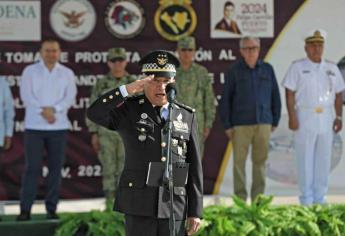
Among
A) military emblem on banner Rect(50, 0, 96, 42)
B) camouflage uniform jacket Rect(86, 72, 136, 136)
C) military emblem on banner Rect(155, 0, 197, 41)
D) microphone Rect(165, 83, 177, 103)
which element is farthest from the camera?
military emblem on banner Rect(155, 0, 197, 41)

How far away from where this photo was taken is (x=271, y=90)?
7.41 m

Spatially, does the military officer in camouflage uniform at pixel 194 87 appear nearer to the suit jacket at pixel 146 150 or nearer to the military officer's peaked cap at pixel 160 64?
the suit jacket at pixel 146 150

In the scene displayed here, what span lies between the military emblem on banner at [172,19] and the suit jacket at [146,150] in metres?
3.70

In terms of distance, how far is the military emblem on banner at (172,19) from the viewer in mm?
8062

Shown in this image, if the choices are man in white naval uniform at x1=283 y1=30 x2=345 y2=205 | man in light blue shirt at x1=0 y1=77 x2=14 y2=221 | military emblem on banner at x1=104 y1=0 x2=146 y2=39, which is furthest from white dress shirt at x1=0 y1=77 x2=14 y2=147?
man in white naval uniform at x1=283 y1=30 x2=345 y2=205

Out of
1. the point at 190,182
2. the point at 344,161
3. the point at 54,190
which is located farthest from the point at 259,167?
the point at 190,182

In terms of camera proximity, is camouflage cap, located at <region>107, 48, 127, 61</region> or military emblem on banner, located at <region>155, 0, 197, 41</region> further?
military emblem on banner, located at <region>155, 0, 197, 41</region>

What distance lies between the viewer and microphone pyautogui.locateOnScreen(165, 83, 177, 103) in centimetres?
408

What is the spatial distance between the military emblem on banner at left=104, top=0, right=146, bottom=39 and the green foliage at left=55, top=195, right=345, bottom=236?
7.71 feet

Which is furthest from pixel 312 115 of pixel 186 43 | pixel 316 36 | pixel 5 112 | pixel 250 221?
pixel 5 112

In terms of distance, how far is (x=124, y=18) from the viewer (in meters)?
8.05

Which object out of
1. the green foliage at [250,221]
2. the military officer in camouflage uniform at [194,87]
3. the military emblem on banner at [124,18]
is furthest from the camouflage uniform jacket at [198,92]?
the green foliage at [250,221]

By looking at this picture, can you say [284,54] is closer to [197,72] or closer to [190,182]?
[197,72]

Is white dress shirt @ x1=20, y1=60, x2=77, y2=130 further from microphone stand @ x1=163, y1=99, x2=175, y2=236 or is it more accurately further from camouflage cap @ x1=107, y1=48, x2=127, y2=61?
microphone stand @ x1=163, y1=99, x2=175, y2=236
